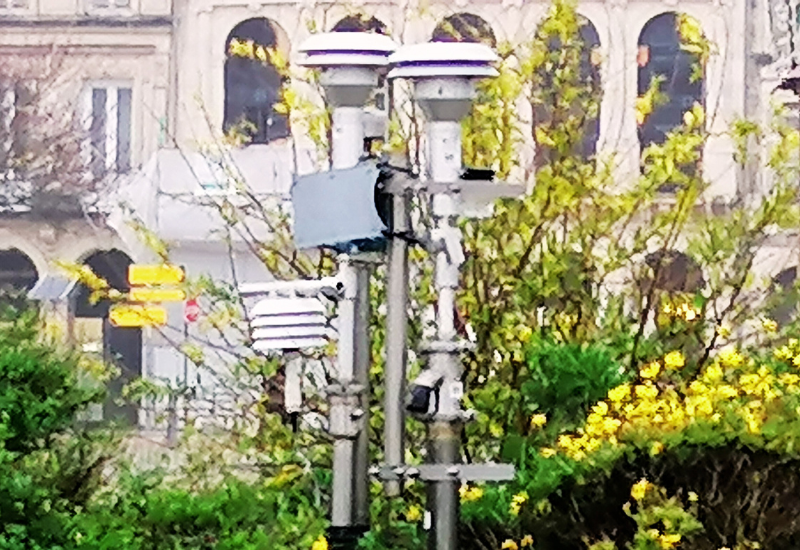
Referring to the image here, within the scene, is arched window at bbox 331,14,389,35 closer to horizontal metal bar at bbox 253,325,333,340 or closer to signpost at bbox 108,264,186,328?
signpost at bbox 108,264,186,328

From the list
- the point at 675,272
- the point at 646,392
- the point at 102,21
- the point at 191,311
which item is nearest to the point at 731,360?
the point at 646,392

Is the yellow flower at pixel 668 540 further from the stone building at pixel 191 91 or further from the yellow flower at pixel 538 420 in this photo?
the stone building at pixel 191 91

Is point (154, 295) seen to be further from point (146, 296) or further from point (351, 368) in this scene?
point (351, 368)

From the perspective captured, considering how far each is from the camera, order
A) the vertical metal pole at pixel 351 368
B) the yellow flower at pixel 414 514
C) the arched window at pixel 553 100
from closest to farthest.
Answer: the vertical metal pole at pixel 351 368 < the yellow flower at pixel 414 514 < the arched window at pixel 553 100

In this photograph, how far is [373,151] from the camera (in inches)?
194

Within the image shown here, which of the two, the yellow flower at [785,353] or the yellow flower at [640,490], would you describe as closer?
the yellow flower at [640,490]

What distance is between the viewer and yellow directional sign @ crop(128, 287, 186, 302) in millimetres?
8430

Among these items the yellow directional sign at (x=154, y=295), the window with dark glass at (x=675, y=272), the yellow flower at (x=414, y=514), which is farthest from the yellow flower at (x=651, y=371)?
the yellow directional sign at (x=154, y=295)

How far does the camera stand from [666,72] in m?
9.23

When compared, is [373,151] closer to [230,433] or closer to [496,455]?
[496,455]

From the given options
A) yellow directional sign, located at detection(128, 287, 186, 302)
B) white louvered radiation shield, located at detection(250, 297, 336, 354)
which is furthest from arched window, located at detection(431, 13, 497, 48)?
white louvered radiation shield, located at detection(250, 297, 336, 354)

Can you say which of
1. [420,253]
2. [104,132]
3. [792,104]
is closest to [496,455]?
[420,253]

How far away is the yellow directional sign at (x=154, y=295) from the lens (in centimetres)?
843

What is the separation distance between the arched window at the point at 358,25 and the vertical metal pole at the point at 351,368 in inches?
148
